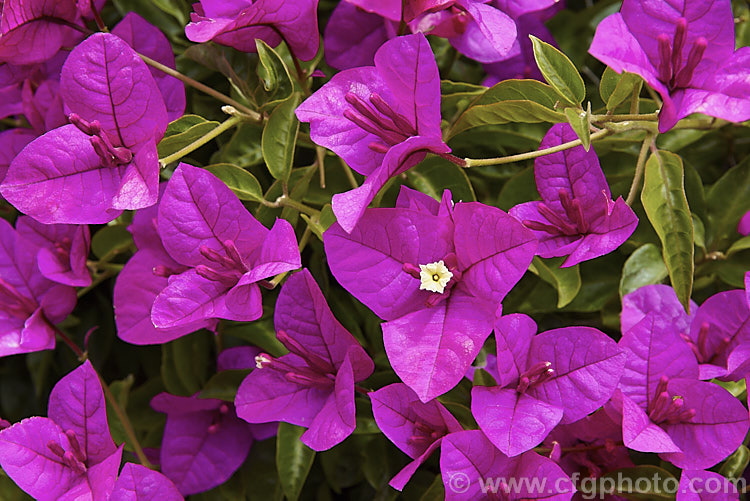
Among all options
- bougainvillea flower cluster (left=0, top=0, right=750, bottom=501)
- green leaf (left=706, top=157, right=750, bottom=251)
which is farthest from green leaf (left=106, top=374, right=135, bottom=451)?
green leaf (left=706, top=157, right=750, bottom=251)

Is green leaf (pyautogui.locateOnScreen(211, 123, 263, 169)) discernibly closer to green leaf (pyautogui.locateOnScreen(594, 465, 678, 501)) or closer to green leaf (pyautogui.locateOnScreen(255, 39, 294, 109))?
green leaf (pyautogui.locateOnScreen(255, 39, 294, 109))

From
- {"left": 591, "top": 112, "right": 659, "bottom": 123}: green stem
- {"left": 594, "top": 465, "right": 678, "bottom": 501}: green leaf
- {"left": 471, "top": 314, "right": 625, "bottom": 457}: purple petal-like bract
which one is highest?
{"left": 591, "top": 112, "right": 659, "bottom": 123}: green stem

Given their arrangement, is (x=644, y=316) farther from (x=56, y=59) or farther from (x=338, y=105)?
(x=56, y=59)

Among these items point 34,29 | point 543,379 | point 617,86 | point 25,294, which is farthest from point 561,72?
point 25,294

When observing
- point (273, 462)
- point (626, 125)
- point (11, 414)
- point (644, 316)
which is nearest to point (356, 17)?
point (626, 125)

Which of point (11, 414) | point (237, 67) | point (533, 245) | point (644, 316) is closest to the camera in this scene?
point (533, 245)

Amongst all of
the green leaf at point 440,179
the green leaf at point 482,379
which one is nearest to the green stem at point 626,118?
the green leaf at point 440,179

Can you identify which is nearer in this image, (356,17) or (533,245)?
(533,245)
